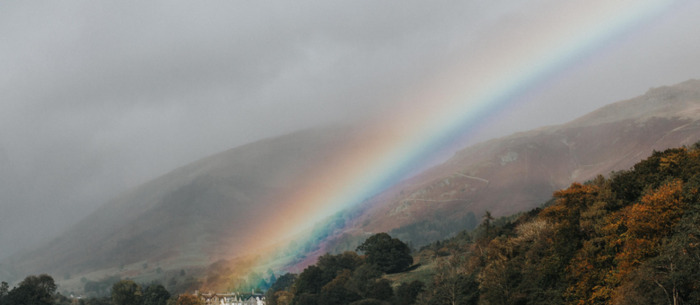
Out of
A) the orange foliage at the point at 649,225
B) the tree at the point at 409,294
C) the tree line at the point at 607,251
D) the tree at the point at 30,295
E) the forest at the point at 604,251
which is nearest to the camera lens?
the tree line at the point at 607,251

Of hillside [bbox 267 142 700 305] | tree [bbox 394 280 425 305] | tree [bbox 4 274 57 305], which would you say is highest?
tree [bbox 4 274 57 305]

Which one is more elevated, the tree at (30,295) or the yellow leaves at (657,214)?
the tree at (30,295)

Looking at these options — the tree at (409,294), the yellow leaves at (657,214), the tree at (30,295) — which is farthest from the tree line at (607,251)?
the tree at (30,295)

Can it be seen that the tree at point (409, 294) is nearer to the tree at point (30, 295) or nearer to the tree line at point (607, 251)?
the tree line at point (607, 251)

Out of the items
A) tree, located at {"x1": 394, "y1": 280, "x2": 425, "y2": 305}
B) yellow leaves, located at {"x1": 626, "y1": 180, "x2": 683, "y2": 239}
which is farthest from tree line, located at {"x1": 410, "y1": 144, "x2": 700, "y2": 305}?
tree, located at {"x1": 394, "y1": 280, "x2": 425, "y2": 305}

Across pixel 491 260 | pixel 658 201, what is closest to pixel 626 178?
pixel 658 201

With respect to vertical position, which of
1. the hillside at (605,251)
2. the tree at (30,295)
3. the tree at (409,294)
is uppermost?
the tree at (30,295)

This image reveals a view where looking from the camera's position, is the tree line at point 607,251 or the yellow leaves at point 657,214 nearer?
the tree line at point 607,251

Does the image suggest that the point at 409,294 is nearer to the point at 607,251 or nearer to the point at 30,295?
the point at 607,251

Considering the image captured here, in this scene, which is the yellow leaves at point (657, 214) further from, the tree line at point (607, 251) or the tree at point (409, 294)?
the tree at point (409, 294)

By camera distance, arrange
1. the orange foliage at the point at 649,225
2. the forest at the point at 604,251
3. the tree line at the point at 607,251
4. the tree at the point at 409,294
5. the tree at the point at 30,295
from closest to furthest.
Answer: the tree line at the point at 607,251, the forest at the point at 604,251, the orange foliage at the point at 649,225, the tree at the point at 409,294, the tree at the point at 30,295

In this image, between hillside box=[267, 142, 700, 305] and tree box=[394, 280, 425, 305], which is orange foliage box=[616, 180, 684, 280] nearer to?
hillside box=[267, 142, 700, 305]

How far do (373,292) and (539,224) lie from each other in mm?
58684

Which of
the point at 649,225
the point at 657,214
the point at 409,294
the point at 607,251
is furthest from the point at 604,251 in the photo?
the point at 409,294
